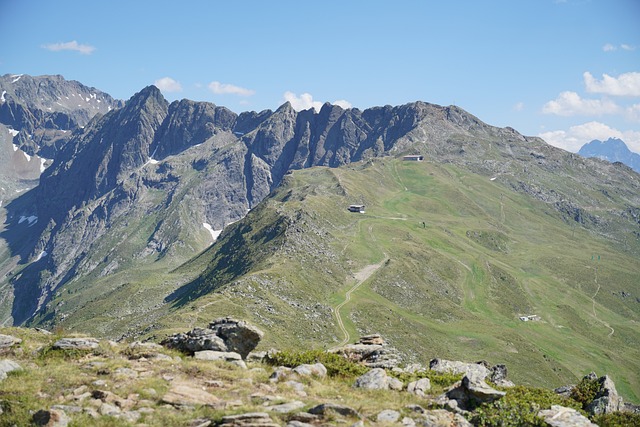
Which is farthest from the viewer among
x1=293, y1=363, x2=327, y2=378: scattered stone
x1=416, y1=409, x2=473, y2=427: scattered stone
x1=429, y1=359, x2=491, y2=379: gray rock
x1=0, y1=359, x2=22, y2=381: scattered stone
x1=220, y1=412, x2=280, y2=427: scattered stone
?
x1=429, y1=359, x2=491, y2=379: gray rock

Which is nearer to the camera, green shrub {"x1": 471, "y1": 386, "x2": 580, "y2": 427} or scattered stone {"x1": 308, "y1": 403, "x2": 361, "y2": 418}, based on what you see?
scattered stone {"x1": 308, "y1": 403, "x2": 361, "y2": 418}

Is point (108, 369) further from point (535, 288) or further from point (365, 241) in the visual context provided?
point (535, 288)

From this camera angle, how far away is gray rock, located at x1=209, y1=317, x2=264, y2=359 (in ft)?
107

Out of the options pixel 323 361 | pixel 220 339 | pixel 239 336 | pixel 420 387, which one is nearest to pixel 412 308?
pixel 323 361

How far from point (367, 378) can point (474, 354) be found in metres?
111

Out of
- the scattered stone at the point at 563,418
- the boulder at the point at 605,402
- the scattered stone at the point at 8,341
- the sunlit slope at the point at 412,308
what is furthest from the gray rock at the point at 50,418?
the sunlit slope at the point at 412,308

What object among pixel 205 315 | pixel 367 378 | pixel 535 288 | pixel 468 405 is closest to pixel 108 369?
pixel 367 378

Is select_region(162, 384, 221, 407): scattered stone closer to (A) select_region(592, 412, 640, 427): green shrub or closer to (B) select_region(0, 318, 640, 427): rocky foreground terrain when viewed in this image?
(B) select_region(0, 318, 640, 427): rocky foreground terrain

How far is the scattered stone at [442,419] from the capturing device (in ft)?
70.9

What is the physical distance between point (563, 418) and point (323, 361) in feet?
47.6

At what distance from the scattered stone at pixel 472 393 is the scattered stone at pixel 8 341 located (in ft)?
84.6

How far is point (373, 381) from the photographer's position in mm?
27484

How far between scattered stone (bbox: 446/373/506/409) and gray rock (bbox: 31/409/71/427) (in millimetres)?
18767

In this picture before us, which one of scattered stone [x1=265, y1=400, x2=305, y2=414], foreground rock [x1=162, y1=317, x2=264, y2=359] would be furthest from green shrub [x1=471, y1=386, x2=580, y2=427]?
foreground rock [x1=162, y1=317, x2=264, y2=359]
